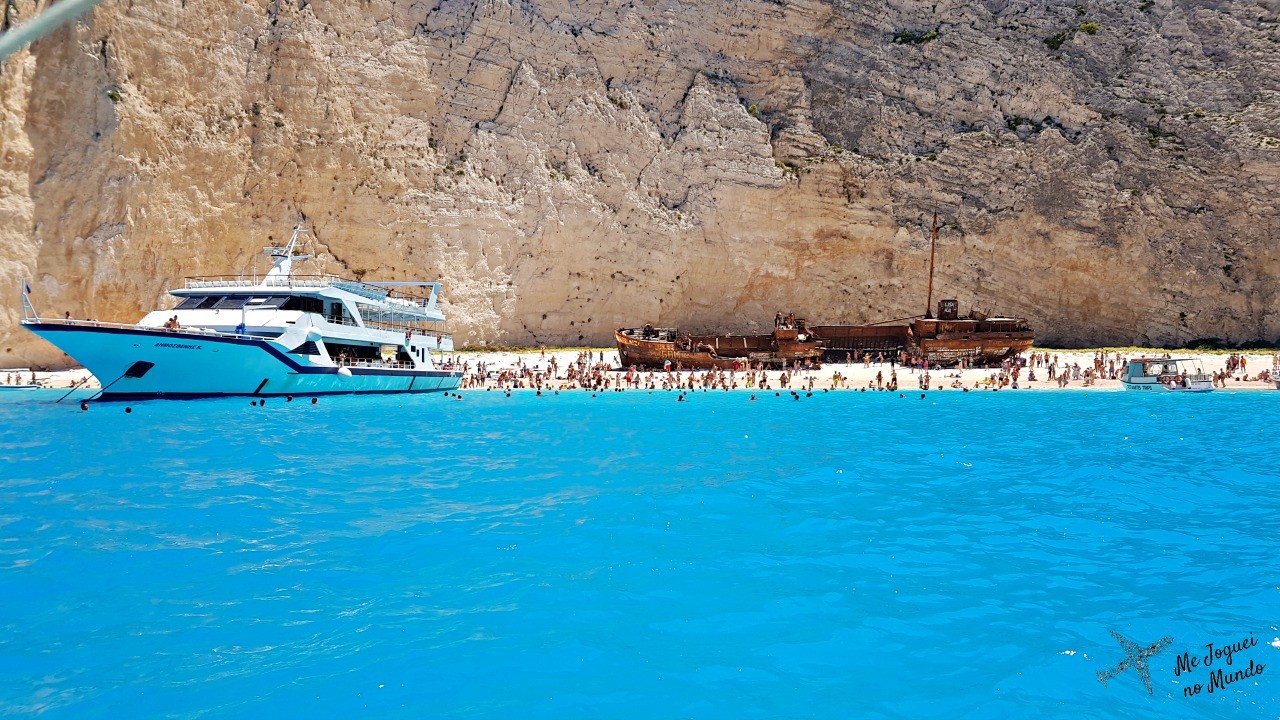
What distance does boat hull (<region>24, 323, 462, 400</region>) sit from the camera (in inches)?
938

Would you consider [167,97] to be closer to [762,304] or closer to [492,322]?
[492,322]

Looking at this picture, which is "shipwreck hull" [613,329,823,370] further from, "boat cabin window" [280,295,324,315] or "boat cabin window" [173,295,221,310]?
"boat cabin window" [173,295,221,310]

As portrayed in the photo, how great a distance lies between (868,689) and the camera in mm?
5891

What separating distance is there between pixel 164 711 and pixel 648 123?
4924 cm

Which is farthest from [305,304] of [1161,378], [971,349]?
[1161,378]

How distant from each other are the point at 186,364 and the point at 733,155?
36622mm

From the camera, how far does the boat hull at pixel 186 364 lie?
23812 mm

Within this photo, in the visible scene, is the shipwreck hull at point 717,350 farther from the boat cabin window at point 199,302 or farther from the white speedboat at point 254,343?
the boat cabin window at point 199,302

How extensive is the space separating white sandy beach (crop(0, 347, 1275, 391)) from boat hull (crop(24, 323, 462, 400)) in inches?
284

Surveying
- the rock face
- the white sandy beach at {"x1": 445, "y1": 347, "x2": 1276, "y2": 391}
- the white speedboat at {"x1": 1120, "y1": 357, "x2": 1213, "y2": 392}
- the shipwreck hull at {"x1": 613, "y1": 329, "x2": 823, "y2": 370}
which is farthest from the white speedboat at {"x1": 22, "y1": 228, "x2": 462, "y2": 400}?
the white speedboat at {"x1": 1120, "y1": 357, "x2": 1213, "y2": 392}

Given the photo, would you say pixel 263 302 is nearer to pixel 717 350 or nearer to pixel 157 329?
pixel 157 329

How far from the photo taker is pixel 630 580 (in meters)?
8.28

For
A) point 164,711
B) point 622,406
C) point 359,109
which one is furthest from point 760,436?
point 359,109

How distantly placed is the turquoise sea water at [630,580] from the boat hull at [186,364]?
7654 mm
